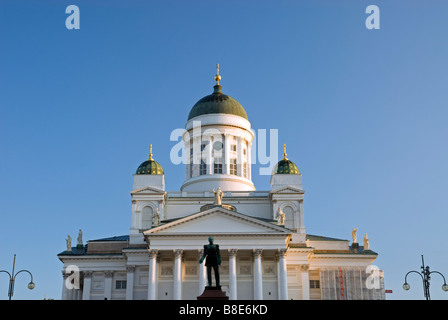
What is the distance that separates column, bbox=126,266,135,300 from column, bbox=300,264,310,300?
1537 centimetres

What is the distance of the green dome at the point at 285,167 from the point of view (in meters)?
59.6

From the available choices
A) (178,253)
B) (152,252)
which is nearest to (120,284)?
(152,252)

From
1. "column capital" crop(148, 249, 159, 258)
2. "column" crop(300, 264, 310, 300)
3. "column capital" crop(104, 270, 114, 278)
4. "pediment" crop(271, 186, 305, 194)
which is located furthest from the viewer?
"pediment" crop(271, 186, 305, 194)

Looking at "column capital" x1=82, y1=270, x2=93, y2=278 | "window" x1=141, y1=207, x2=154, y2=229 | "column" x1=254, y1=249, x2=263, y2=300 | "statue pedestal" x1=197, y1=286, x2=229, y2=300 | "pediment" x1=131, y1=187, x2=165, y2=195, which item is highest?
"pediment" x1=131, y1=187, x2=165, y2=195

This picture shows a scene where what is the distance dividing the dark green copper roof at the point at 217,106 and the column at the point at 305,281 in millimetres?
20400

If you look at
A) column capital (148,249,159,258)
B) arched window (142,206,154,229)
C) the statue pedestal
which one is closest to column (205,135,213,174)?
arched window (142,206,154,229)

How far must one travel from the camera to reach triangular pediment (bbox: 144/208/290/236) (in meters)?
51.0

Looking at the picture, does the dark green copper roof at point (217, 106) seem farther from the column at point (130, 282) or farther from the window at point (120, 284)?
the window at point (120, 284)

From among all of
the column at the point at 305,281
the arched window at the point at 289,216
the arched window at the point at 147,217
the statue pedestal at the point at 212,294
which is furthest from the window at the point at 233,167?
the statue pedestal at the point at 212,294

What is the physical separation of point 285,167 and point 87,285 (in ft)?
72.7

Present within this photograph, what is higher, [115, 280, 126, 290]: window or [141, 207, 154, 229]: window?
[141, 207, 154, 229]: window

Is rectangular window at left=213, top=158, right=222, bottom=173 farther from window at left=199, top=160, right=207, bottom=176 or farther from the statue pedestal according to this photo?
the statue pedestal
